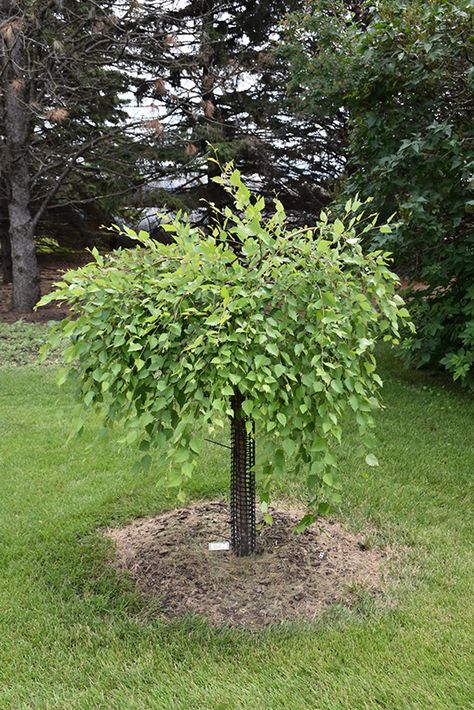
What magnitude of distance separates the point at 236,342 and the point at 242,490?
0.88 meters

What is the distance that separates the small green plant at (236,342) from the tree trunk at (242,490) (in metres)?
0.39

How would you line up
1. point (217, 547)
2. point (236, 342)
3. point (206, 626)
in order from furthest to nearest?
point (217, 547) → point (206, 626) → point (236, 342)

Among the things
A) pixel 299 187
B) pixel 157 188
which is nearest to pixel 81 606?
pixel 157 188

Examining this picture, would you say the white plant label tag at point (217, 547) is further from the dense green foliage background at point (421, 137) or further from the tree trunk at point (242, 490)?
the dense green foliage background at point (421, 137)

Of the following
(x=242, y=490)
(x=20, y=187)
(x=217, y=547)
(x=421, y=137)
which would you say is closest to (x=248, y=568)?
(x=217, y=547)

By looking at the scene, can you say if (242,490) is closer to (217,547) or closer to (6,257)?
(217,547)

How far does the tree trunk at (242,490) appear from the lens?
2418 mm

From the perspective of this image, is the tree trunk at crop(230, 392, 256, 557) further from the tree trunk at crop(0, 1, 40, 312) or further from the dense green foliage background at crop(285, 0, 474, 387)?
the tree trunk at crop(0, 1, 40, 312)

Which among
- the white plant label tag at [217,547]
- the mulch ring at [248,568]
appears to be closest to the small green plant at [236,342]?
the mulch ring at [248,568]

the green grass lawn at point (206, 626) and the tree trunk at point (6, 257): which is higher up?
the tree trunk at point (6, 257)

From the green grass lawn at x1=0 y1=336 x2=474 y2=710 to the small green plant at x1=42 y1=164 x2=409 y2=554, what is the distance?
20.9 inches

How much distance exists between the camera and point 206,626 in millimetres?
2107

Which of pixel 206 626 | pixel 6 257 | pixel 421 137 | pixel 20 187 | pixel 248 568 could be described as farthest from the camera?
pixel 6 257

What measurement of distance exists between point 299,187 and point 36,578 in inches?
410
